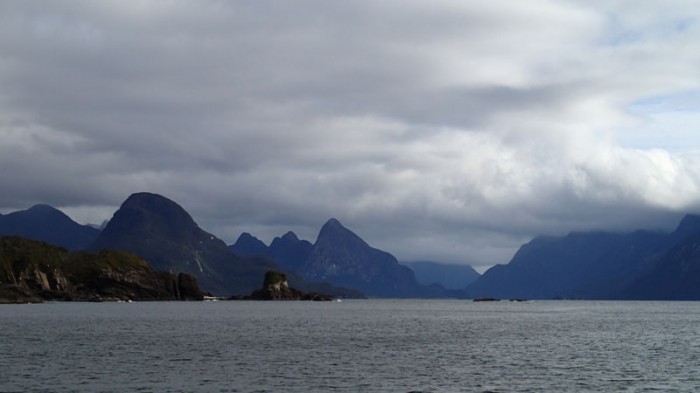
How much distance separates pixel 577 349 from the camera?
129625 millimetres

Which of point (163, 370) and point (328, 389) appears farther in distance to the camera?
point (163, 370)

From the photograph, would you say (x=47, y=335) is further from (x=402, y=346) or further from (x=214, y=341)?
(x=402, y=346)

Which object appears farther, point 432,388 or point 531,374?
point 531,374

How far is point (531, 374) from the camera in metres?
94.5

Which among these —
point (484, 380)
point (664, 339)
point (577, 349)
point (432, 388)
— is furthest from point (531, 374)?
point (664, 339)

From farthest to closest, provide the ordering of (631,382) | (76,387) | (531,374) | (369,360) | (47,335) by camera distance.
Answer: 1. (47,335)
2. (369,360)
3. (531,374)
4. (631,382)
5. (76,387)

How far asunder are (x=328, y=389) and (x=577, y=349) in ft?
206

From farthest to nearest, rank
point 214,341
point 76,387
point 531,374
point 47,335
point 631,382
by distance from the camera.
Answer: point 47,335 < point 214,341 < point 531,374 < point 631,382 < point 76,387

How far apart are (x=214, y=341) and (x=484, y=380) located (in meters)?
68.6

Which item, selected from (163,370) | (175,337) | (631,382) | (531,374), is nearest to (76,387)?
(163,370)

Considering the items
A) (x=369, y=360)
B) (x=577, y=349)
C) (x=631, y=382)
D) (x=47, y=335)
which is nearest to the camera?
(x=631, y=382)

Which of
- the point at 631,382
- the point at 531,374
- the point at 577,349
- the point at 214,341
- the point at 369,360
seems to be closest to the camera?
the point at 631,382

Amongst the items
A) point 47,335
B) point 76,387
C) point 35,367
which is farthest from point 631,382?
point 47,335

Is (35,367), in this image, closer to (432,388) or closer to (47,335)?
(432,388)
